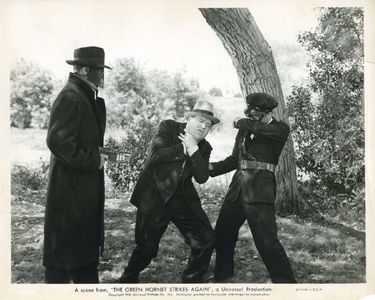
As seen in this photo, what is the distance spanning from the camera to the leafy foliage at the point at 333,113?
7.31 meters

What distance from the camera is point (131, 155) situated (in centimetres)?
722

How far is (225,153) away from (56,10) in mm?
2661

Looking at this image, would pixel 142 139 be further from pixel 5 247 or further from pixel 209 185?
pixel 5 247

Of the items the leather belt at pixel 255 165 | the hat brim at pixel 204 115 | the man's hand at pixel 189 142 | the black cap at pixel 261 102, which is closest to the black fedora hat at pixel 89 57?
the hat brim at pixel 204 115

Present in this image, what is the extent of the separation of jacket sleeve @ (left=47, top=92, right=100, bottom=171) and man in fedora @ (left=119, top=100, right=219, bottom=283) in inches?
27.8

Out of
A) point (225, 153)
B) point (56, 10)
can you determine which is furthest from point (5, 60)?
point (225, 153)

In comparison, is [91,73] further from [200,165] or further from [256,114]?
[256,114]

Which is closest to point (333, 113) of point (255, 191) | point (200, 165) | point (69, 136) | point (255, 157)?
point (255, 157)

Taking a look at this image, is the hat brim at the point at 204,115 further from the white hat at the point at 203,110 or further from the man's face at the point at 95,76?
the man's face at the point at 95,76

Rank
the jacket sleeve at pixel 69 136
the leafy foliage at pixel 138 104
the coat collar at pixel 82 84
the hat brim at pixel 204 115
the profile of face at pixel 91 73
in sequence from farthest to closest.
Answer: the leafy foliage at pixel 138 104, the hat brim at pixel 204 115, the profile of face at pixel 91 73, the coat collar at pixel 82 84, the jacket sleeve at pixel 69 136

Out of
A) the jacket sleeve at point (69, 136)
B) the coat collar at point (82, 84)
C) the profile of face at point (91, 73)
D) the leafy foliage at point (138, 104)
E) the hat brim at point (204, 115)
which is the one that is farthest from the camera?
the leafy foliage at point (138, 104)

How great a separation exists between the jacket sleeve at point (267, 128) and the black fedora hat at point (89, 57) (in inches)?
68.8

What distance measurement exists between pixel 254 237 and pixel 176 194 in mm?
1045
